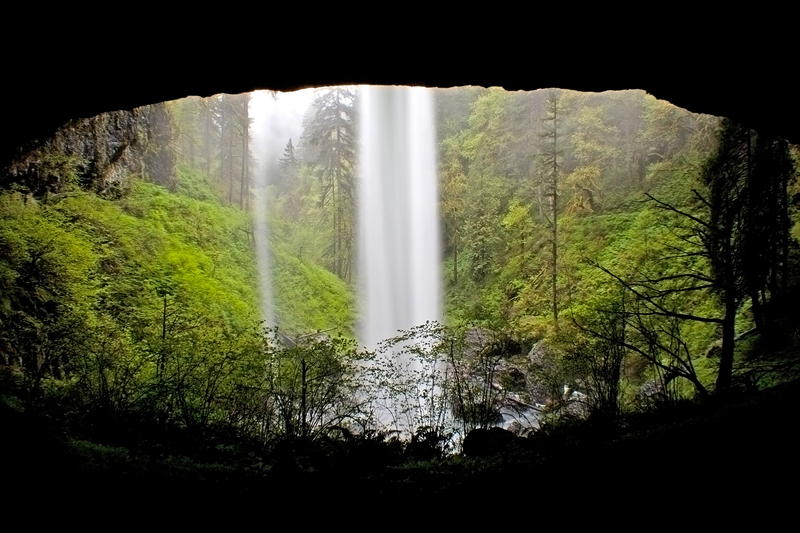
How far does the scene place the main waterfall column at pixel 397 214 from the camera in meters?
24.2

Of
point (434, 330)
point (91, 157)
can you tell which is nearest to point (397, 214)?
point (91, 157)

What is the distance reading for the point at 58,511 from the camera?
2416 mm

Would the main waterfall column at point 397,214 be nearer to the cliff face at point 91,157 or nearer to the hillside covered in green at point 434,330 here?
the hillside covered in green at point 434,330

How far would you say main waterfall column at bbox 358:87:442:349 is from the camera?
24172 mm

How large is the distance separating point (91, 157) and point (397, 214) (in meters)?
18.2

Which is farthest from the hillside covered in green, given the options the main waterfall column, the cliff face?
the main waterfall column

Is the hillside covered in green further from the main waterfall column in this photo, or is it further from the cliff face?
the main waterfall column

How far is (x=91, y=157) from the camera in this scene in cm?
1122

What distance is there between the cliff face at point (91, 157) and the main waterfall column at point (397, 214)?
13356 millimetres

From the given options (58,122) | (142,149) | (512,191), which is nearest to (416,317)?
(512,191)

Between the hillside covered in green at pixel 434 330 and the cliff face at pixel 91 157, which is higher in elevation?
the cliff face at pixel 91 157

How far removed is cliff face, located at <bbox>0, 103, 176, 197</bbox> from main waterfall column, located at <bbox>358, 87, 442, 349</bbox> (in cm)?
1336

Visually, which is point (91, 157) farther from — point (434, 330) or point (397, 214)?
point (397, 214)

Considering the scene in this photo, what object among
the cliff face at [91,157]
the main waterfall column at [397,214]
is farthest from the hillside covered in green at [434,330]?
the main waterfall column at [397,214]
